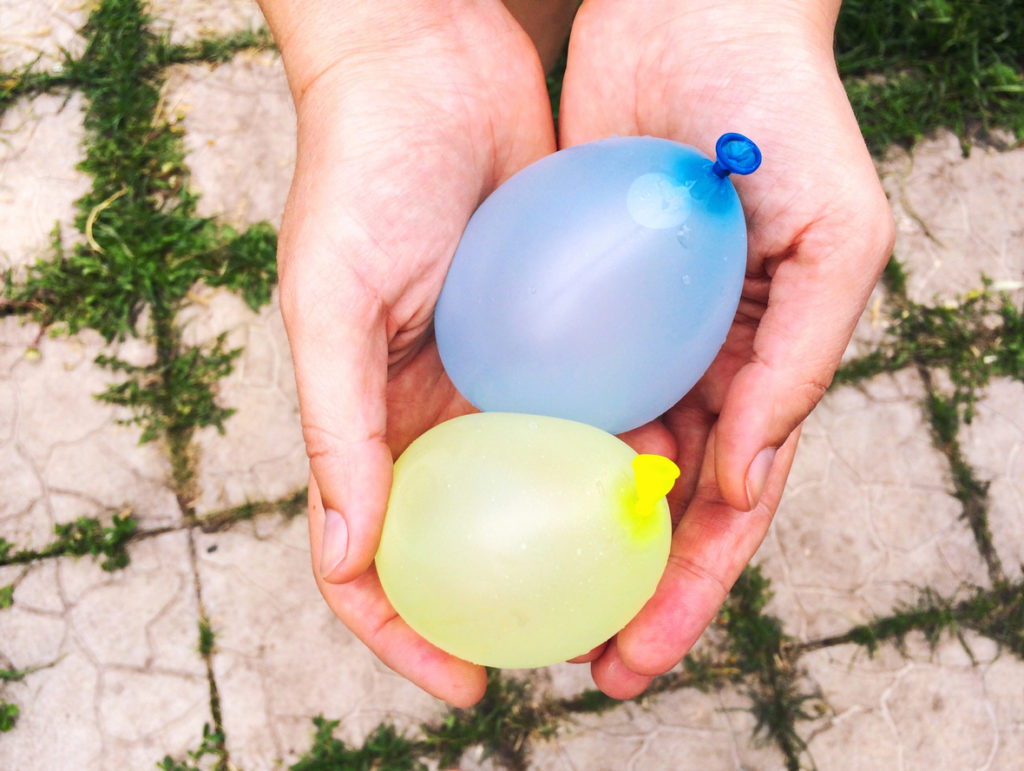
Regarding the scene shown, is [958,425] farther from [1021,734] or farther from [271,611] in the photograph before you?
[271,611]

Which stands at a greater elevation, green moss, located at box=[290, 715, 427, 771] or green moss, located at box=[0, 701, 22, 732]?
green moss, located at box=[0, 701, 22, 732]

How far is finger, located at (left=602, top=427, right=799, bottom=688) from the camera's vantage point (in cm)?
143

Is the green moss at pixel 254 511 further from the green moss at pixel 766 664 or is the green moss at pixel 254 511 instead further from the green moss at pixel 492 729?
the green moss at pixel 766 664

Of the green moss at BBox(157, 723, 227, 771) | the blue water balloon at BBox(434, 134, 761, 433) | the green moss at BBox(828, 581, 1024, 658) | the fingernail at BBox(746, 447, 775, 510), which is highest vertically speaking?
the blue water balloon at BBox(434, 134, 761, 433)

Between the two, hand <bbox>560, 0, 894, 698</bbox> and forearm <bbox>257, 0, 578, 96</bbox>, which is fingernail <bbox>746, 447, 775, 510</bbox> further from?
forearm <bbox>257, 0, 578, 96</bbox>

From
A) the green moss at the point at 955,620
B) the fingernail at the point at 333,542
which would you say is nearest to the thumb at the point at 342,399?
the fingernail at the point at 333,542

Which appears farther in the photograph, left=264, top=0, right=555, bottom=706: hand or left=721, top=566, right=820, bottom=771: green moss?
left=721, top=566, right=820, bottom=771: green moss

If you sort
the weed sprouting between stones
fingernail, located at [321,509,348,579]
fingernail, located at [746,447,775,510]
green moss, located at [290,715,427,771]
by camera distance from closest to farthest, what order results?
1. fingernail, located at [321,509,348,579]
2. fingernail, located at [746,447,775,510]
3. green moss, located at [290,715,427,771]
4. the weed sprouting between stones

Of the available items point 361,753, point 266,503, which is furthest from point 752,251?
point 361,753

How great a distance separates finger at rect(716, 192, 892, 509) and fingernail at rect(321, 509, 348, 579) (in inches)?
23.1

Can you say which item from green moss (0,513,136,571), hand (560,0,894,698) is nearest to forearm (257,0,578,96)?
hand (560,0,894,698)

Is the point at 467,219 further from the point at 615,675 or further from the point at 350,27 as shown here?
the point at 615,675

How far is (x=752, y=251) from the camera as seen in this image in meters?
1.48

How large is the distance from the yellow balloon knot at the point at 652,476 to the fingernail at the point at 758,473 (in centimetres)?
26
